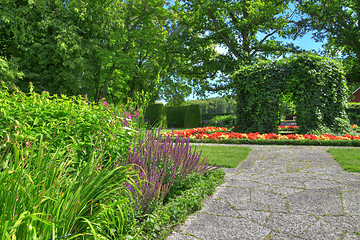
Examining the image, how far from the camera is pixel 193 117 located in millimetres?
18625

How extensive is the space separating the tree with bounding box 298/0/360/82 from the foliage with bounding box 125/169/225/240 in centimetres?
1685

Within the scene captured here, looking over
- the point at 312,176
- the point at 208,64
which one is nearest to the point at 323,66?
the point at 312,176

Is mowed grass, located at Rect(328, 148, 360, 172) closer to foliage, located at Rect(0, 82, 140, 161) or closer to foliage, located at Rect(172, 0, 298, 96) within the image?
foliage, located at Rect(0, 82, 140, 161)

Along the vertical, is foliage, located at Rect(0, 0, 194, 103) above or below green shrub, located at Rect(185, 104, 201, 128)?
above

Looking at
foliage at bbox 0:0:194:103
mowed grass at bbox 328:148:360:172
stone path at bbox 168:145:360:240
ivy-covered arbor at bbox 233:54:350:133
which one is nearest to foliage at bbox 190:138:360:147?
mowed grass at bbox 328:148:360:172

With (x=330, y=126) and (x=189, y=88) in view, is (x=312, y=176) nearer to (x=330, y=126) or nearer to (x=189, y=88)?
(x=330, y=126)

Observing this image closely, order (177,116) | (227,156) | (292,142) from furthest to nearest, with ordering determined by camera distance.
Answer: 1. (177,116)
2. (292,142)
3. (227,156)

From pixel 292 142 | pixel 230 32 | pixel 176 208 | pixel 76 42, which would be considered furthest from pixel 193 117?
pixel 176 208

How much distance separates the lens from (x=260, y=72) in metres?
9.06

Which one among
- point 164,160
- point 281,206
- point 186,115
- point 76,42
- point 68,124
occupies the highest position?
point 76,42

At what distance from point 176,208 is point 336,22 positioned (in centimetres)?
1945

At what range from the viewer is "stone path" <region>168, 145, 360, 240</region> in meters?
2.20

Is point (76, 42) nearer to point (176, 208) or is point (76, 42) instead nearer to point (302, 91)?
point (302, 91)

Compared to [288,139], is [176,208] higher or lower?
lower
